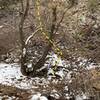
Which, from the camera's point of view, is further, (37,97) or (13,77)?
(13,77)

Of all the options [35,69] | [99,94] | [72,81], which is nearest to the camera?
[99,94]

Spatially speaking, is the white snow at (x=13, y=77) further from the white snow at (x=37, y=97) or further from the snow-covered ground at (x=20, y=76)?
the white snow at (x=37, y=97)

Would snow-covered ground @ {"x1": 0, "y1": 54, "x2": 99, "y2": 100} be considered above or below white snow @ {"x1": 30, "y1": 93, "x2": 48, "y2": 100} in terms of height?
below

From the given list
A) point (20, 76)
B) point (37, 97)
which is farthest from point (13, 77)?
point (37, 97)

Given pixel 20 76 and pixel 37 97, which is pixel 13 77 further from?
pixel 37 97

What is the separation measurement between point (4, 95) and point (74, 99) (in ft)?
5.82

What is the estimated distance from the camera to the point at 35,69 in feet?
32.0

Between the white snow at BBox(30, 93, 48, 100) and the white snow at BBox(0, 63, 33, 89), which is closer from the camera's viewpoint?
the white snow at BBox(30, 93, 48, 100)

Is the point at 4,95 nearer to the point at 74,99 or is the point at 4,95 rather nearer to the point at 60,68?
the point at 74,99

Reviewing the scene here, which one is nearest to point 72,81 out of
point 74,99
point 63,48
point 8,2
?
point 74,99

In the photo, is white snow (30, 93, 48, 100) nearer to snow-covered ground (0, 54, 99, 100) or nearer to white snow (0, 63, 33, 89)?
snow-covered ground (0, 54, 99, 100)

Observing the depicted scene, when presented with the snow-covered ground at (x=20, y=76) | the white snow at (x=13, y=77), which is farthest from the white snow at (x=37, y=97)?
the white snow at (x=13, y=77)

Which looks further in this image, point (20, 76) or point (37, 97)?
point (20, 76)

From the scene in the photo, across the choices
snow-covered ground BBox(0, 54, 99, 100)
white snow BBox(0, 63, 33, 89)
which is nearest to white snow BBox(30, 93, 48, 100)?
snow-covered ground BBox(0, 54, 99, 100)
